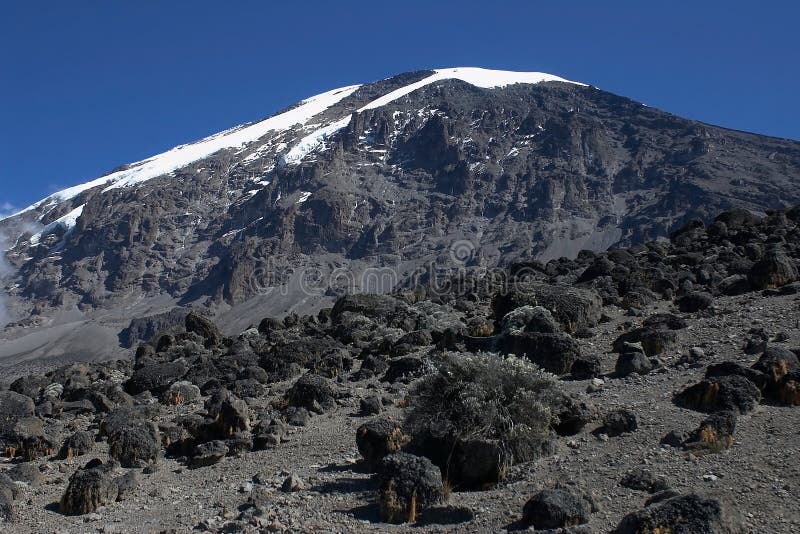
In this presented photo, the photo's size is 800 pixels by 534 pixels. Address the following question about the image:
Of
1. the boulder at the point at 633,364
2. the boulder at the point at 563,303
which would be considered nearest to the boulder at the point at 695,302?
the boulder at the point at 563,303

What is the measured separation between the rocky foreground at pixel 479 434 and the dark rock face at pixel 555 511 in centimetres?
3

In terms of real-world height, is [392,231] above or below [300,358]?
above

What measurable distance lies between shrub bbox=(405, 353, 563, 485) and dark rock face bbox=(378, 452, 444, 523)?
2.01 ft

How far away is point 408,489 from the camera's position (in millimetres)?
8016

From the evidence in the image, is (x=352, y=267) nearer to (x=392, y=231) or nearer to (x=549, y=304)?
(x=392, y=231)

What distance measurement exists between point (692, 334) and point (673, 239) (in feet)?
69.1

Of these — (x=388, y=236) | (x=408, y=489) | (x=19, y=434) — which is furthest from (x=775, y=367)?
(x=388, y=236)

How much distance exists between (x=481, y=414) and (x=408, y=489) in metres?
1.53

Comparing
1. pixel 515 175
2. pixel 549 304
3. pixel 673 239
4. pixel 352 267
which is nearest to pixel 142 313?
pixel 352 267

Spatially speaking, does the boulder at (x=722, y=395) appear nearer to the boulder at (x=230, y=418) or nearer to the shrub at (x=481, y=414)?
the shrub at (x=481, y=414)

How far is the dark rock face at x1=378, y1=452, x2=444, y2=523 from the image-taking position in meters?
7.91

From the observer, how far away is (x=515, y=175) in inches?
7623

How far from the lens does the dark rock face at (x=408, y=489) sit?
7.91 m

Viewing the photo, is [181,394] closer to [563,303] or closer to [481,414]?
[563,303]
